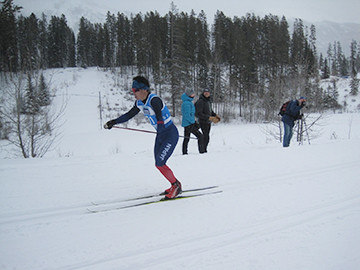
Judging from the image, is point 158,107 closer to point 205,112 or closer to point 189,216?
point 189,216

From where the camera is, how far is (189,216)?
3139 mm

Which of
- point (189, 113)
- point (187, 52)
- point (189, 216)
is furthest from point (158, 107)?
point (187, 52)

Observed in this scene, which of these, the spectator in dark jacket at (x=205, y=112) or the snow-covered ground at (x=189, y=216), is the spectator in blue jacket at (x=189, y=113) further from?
the snow-covered ground at (x=189, y=216)

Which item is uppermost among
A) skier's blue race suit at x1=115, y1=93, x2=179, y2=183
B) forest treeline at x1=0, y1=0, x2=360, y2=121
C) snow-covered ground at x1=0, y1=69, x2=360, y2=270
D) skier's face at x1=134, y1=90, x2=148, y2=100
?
forest treeline at x1=0, y1=0, x2=360, y2=121

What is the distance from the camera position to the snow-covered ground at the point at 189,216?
2270 mm

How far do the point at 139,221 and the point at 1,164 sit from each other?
14.1 feet

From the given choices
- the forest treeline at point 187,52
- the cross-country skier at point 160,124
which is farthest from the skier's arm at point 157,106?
the forest treeline at point 187,52

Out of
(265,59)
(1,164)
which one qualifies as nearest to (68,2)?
(265,59)

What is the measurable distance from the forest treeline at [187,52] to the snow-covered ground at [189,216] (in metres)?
20.7

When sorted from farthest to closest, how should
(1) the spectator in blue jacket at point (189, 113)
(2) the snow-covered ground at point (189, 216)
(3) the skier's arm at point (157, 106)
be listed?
1. (1) the spectator in blue jacket at point (189, 113)
2. (3) the skier's arm at point (157, 106)
3. (2) the snow-covered ground at point (189, 216)

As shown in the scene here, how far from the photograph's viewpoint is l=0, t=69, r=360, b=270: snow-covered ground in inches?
89.4

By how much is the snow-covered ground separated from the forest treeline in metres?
20.7

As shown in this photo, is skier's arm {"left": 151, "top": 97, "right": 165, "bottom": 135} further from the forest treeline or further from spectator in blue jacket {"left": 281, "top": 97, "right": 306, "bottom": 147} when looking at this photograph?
the forest treeline

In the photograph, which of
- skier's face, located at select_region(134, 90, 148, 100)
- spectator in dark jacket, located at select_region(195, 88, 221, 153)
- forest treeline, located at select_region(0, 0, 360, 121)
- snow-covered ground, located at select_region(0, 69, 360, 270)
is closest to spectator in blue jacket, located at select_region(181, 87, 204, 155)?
spectator in dark jacket, located at select_region(195, 88, 221, 153)
